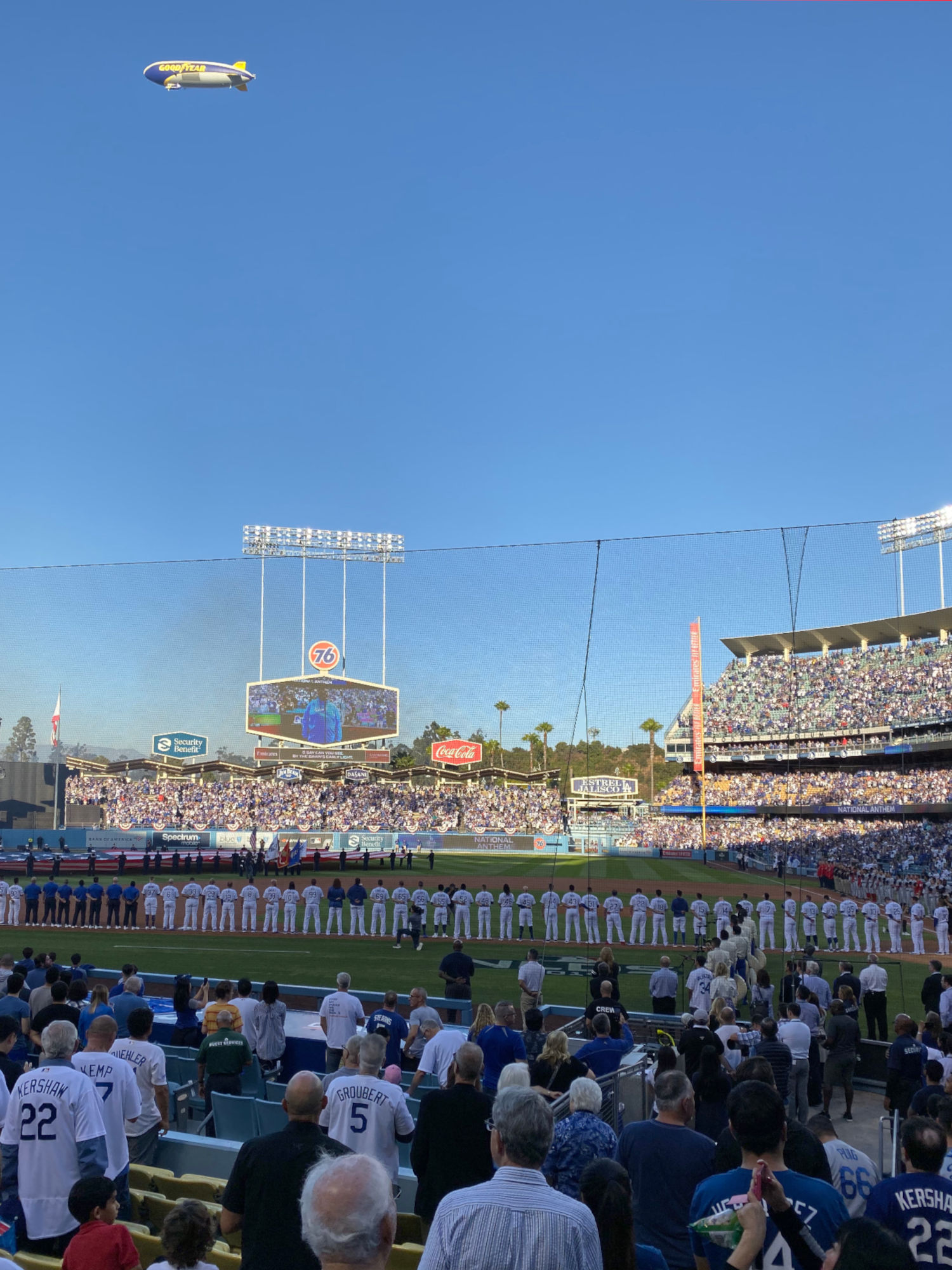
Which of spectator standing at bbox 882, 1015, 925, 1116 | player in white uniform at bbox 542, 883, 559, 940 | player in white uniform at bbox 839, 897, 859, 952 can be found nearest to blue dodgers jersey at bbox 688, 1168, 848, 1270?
spectator standing at bbox 882, 1015, 925, 1116

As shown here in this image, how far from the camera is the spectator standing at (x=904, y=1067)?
878cm

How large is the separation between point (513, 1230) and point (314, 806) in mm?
58270

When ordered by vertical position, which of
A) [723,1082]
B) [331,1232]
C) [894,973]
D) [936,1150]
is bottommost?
[894,973]

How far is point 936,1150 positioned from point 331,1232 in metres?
2.56

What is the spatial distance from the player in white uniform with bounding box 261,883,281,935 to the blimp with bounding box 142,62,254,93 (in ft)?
101

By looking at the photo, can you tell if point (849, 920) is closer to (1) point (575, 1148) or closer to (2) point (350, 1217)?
(1) point (575, 1148)

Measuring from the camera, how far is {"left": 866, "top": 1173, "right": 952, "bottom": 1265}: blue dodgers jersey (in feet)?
11.5

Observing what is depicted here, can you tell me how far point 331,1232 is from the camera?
2.48m

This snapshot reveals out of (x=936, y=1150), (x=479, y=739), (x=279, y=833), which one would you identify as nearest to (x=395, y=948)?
(x=936, y=1150)

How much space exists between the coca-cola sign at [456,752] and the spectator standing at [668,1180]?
61.3m

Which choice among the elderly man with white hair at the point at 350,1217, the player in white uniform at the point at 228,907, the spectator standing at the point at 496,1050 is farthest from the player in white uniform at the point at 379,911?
the elderly man with white hair at the point at 350,1217

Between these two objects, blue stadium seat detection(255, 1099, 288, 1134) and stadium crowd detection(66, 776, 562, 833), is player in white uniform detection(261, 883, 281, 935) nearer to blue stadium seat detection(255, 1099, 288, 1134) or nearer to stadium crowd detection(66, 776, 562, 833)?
blue stadium seat detection(255, 1099, 288, 1134)

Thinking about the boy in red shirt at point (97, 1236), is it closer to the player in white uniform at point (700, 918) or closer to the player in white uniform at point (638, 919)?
the player in white uniform at point (700, 918)

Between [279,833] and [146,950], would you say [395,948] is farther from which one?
[279,833]
